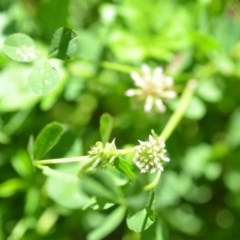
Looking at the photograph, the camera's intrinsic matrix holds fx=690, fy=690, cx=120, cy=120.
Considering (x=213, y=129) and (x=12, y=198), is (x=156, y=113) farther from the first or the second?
(x=12, y=198)

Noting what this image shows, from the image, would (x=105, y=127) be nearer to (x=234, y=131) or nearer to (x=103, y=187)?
(x=103, y=187)

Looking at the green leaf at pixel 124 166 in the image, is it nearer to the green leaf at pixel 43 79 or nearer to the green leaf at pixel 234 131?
the green leaf at pixel 43 79

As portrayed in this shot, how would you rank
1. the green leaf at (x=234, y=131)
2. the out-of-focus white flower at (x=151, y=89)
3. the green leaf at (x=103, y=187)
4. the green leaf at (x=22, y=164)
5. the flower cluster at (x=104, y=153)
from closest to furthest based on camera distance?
the flower cluster at (x=104, y=153) < the green leaf at (x=103, y=187) < the out-of-focus white flower at (x=151, y=89) < the green leaf at (x=22, y=164) < the green leaf at (x=234, y=131)

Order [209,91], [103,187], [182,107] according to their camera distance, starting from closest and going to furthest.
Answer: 1. [103,187]
2. [182,107]
3. [209,91]

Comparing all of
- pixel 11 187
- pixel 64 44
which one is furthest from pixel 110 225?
pixel 64 44

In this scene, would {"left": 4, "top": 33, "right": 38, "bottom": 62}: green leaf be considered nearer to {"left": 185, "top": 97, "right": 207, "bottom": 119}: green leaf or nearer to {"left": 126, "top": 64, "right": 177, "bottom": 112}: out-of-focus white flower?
{"left": 126, "top": 64, "right": 177, "bottom": 112}: out-of-focus white flower

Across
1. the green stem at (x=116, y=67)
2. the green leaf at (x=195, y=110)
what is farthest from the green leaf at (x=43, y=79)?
the green leaf at (x=195, y=110)
